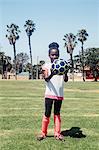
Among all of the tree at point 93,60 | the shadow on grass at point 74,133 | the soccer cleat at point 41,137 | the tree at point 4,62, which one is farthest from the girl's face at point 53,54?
the tree at point 4,62

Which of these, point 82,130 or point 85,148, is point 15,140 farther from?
point 82,130

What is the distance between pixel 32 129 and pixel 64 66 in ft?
Result: 6.70

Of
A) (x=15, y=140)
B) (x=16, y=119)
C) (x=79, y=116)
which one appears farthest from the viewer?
(x=79, y=116)

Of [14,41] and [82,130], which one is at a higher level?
[14,41]

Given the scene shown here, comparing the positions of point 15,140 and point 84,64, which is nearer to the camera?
point 15,140

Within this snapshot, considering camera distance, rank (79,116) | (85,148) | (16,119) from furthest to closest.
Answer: (79,116)
(16,119)
(85,148)

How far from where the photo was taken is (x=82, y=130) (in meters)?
9.66

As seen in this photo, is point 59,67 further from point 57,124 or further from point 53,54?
point 57,124

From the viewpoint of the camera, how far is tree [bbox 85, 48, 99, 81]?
102 metres

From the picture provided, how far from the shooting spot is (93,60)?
103 m

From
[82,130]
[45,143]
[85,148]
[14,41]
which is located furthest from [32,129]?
[14,41]

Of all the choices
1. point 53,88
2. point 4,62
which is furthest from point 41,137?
point 4,62

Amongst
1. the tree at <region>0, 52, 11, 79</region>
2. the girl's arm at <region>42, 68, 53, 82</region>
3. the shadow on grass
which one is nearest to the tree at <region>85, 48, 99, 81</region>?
the tree at <region>0, 52, 11, 79</region>

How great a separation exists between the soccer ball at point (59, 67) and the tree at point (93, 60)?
301 feet
